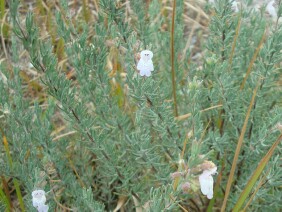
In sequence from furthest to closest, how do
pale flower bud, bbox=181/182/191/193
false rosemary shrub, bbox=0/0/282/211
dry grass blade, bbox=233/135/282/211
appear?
false rosemary shrub, bbox=0/0/282/211, dry grass blade, bbox=233/135/282/211, pale flower bud, bbox=181/182/191/193

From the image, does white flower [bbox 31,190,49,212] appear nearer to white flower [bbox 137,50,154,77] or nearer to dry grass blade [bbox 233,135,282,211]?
white flower [bbox 137,50,154,77]

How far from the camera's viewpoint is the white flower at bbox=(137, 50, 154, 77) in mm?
1929

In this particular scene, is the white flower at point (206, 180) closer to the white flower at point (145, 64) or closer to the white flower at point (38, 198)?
the white flower at point (145, 64)

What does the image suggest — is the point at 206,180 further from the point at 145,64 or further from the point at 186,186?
the point at 145,64

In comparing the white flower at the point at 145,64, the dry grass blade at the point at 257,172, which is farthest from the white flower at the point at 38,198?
the dry grass blade at the point at 257,172

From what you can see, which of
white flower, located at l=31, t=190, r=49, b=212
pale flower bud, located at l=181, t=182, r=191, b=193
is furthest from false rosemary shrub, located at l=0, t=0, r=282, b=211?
pale flower bud, located at l=181, t=182, r=191, b=193

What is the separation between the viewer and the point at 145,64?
193cm

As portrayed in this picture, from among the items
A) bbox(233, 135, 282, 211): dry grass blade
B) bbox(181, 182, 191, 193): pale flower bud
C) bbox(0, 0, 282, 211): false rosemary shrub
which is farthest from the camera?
bbox(0, 0, 282, 211): false rosemary shrub

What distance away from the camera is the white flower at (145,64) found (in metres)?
1.93

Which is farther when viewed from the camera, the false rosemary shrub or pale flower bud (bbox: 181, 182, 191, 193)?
the false rosemary shrub

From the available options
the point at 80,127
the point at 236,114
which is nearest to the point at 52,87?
the point at 80,127

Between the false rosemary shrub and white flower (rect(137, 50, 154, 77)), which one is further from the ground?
white flower (rect(137, 50, 154, 77))

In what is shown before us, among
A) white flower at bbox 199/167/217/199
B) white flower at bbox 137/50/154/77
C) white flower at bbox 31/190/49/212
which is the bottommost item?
white flower at bbox 31/190/49/212

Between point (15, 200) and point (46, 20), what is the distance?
1549mm
